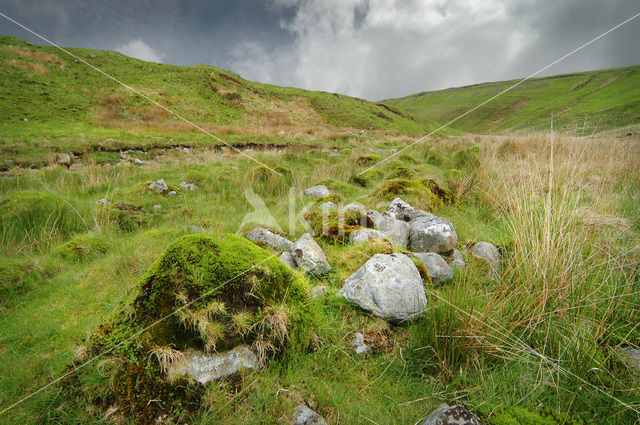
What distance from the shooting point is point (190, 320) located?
75.6 inches

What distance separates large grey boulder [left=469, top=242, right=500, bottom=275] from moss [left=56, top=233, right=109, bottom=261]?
19.6ft

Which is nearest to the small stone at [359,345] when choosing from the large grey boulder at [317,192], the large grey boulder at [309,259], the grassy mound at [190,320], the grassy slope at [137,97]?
the grassy mound at [190,320]

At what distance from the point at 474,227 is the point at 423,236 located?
1627 mm

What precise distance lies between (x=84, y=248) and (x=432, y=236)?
5646mm

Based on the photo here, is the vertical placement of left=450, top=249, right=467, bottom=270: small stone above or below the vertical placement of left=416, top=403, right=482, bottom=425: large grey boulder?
above

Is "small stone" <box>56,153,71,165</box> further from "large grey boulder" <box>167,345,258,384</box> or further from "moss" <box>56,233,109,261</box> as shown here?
"large grey boulder" <box>167,345,258,384</box>

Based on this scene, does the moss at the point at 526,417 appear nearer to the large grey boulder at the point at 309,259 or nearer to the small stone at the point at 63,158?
the large grey boulder at the point at 309,259

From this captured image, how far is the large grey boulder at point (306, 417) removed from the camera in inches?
67.3

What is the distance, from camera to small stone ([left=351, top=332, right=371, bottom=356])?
7.86 feet

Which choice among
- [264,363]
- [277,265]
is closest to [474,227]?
[277,265]

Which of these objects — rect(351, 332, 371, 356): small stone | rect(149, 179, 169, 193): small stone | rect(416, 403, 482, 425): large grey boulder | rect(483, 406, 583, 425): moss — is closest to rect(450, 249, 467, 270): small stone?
rect(351, 332, 371, 356): small stone

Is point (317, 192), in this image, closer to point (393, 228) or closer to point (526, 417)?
point (393, 228)

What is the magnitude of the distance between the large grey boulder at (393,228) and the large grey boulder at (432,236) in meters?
0.14

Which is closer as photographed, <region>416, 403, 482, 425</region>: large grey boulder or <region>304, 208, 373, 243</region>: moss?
<region>416, 403, 482, 425</region>: large grey boulder
